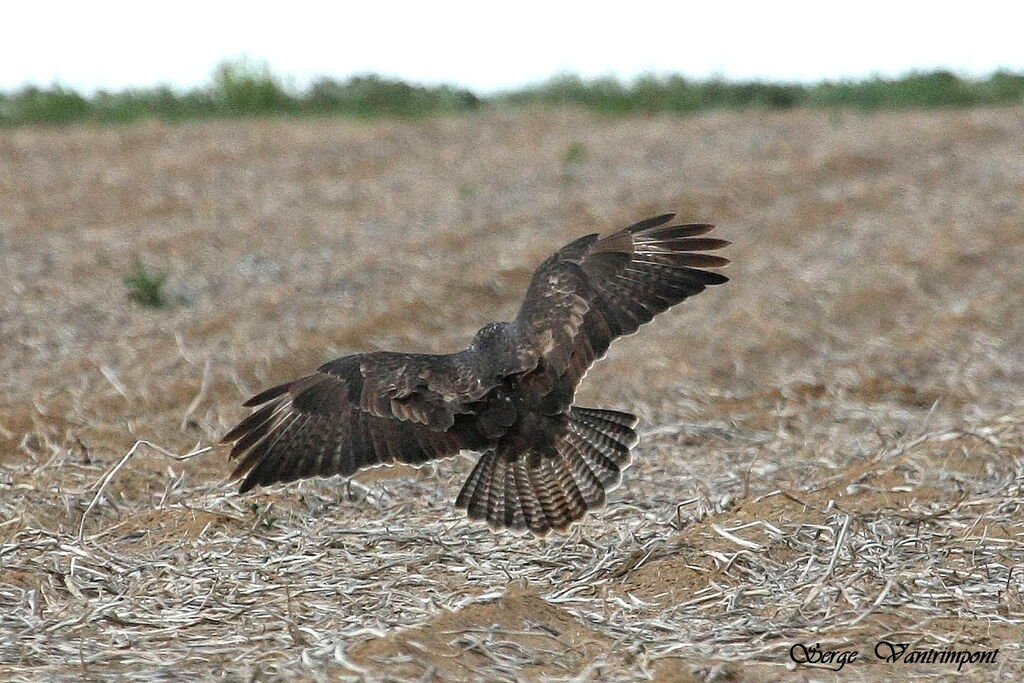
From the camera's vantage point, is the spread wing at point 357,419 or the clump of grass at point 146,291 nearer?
the spread wing at point 357,419

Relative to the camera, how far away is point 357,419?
5551 millimetres

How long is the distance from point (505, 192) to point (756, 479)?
1055 cm

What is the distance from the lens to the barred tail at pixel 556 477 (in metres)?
5.68

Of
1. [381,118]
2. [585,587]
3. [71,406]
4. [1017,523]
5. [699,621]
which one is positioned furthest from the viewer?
[381,118]

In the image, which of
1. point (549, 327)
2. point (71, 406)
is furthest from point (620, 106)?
point (549, 327)

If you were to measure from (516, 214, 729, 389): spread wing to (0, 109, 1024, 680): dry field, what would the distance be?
0.80 meters

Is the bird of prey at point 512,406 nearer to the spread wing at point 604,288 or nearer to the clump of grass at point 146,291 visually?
the spread wing at point 604,288

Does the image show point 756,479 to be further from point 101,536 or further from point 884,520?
point 101,536

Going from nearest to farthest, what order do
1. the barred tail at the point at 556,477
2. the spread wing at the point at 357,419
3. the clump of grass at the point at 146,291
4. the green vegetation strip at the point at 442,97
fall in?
the spread wing at the point at 357,419 < the barred tail at the point at 556,477 < the clump of grass at the point at 146,291 < the green vegetation strip at the point at 442,97

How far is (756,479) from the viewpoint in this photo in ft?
21.6

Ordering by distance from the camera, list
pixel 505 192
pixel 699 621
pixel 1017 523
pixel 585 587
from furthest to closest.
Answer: pixel 505 192 → pixel 1017 523 → pixel 585 587 → pixel 699 621

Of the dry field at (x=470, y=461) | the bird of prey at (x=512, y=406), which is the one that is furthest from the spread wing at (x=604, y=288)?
the dry field at (x=470, y=461)

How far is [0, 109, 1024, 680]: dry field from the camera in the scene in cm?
459

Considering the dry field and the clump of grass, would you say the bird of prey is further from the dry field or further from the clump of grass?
the clump of grass
